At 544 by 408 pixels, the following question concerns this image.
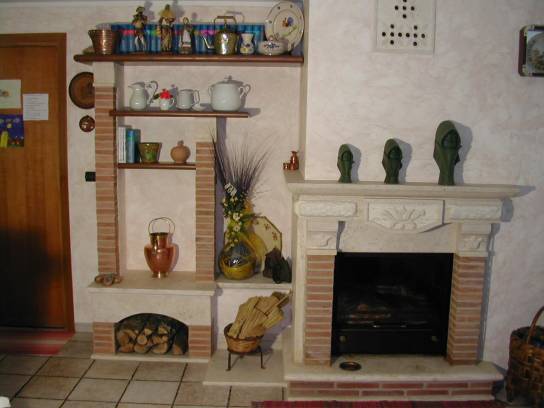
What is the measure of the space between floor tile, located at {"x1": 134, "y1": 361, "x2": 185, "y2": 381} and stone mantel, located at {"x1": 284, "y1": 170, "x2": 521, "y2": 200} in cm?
148

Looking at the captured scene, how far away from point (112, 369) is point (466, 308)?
2.32 meters

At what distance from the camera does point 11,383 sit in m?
3.23

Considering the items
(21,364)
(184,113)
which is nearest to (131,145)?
(184,113)

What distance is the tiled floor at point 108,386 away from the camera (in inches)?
119

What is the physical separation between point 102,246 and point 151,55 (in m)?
1.37

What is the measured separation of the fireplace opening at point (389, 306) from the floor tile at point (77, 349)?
1766 millimetres

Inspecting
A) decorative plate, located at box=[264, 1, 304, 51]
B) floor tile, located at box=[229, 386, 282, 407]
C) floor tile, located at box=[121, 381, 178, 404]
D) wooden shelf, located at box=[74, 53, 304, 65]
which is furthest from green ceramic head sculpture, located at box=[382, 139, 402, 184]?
floor tile, located at box=[121, 381, 178, 404]

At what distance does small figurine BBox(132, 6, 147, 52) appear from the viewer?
3.41m

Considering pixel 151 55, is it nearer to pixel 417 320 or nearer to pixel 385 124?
pixel 385 124

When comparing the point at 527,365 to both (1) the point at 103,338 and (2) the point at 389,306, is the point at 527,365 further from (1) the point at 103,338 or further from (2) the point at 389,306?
(1) the point at 103,338

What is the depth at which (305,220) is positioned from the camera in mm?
2992

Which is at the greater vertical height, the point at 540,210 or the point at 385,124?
the point at 385,124

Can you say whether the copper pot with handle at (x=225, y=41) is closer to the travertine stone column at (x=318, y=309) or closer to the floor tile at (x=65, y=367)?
the travertine stone column at (x=318, y=309)

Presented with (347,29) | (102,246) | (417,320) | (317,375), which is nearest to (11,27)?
(102,246)
